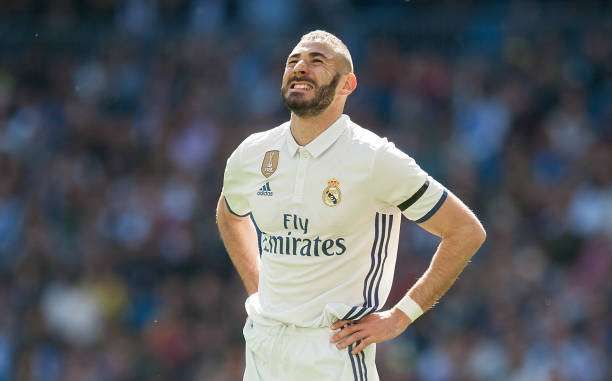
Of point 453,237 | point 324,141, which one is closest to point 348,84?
point 324,141

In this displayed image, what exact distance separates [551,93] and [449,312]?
2.96 m

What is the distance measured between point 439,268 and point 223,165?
852 centimetres

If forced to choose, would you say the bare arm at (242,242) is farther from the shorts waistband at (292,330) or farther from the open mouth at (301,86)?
the open mouth at (301,86)

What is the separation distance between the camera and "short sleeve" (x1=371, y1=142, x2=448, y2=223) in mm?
5688

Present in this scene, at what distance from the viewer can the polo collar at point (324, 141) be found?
5836mm

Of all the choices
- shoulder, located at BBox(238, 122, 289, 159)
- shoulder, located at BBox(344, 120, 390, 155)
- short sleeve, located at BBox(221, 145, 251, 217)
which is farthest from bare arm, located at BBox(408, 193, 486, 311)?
short sleeve, located at BBox(221, 145, 251, 217)

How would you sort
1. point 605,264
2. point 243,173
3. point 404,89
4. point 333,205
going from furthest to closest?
point 404,89
point 605,264
point 243,173
point 333,205

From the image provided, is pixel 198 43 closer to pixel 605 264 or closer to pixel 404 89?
pixel 404 89

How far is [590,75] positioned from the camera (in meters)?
13.9

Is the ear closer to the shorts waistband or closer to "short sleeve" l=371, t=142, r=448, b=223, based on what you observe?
"short sleeve" l=371, t=142, r=448, b=223

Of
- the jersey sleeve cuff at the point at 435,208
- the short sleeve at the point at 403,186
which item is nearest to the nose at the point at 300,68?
the short sleeve at the point at 403,186

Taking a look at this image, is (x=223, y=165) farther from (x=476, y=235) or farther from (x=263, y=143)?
(x=476, y=235)

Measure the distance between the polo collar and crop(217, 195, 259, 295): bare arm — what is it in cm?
81

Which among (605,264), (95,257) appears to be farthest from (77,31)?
(605,264)
